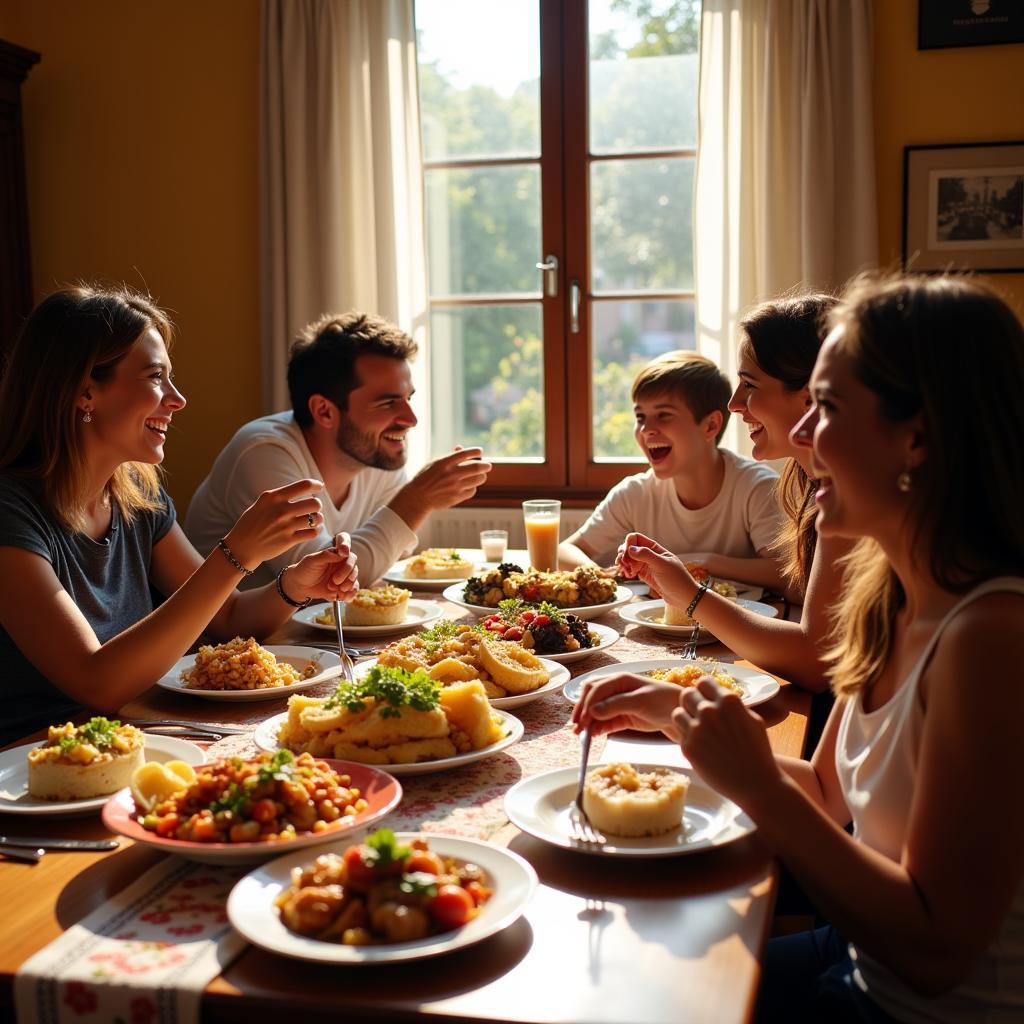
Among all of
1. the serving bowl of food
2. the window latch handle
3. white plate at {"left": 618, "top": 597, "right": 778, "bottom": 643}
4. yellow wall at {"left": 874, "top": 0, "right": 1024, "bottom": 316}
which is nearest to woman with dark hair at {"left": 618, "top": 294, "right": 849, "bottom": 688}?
white plate at {"left": 618, "top": 597, "right": 778, "bottom": 643}

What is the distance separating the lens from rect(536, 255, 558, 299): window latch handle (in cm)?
478

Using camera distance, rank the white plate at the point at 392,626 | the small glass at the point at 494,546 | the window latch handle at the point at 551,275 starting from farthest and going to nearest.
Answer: the window latch handle at the point at 551,275 → the small glass at the point at 494,546 → the white plate at the point at 392,626

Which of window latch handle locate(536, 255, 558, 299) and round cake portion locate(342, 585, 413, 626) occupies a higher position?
window latch handle locate(536, 255, 558, 299)

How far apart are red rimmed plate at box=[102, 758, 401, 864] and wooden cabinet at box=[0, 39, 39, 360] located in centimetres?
387

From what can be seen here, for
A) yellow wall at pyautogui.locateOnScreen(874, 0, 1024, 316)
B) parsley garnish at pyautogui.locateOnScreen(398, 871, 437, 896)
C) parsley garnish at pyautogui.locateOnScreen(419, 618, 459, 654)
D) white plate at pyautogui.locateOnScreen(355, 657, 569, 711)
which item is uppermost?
yellow wall at pyautogui.locateOnScreen(874, 0, 1024, 316)

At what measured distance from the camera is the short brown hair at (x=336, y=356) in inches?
132

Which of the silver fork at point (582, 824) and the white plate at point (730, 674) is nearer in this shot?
the silver fork at point (582, 824)

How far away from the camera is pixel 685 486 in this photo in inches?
134

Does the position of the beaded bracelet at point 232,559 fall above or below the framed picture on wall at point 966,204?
below

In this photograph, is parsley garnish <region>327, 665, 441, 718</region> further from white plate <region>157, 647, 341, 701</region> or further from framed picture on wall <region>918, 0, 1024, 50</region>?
framed picture on wall <region>918, 0, 1024, 50</region>

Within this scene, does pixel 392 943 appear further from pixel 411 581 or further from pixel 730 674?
pixel 411 581

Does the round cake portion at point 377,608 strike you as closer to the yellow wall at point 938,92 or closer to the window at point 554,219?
the window at point 554,219

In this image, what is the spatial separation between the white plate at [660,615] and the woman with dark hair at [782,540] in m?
0.10

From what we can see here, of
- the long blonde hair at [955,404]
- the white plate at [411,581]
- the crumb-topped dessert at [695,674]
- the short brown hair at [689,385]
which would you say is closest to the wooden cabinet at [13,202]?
the white plate at [411,581]
